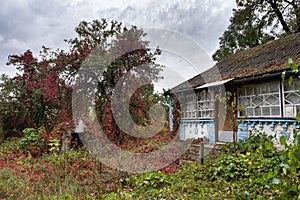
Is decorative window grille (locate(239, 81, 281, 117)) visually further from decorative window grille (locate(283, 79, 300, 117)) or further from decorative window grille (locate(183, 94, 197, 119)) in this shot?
decorative window grille (locate(183, 94, 197, 119))

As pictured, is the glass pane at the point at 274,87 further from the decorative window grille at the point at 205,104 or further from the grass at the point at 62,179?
the grass at the point at 62,179

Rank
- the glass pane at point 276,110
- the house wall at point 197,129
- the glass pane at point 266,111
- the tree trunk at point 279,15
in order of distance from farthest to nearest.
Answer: the tree trunk at point 279,15 < the house wall at point 197,129 < the glass pane at point 266,111 < the glass pane at point 276,110

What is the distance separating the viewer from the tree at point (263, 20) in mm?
14889

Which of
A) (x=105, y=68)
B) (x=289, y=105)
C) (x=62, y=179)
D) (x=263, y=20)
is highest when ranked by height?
(x=263, y=20)

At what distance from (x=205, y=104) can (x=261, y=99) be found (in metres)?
2.64

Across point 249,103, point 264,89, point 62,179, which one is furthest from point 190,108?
point 62,179

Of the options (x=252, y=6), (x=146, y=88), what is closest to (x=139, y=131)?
(x=146, y=88)

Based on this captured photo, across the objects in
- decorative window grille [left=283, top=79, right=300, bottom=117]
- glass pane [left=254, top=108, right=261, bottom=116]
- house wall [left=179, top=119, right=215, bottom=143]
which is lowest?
house wall [left=179, top=119, right=215, bottom=143]

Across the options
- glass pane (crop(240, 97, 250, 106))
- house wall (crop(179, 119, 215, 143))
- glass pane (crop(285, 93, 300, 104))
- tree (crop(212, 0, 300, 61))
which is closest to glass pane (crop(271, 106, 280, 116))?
glass pane (crop(285, 93, 300, 104))

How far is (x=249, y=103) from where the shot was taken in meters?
8.13

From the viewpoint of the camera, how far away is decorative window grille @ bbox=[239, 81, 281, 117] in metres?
7.20

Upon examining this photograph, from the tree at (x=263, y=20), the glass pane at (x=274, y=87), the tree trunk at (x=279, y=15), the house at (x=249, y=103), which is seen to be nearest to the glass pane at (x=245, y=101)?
the house at (x=249, y=103)

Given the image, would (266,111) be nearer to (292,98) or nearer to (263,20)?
(292,98)

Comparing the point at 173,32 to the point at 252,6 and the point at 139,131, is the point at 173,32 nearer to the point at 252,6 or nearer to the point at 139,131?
the point at 139,131
